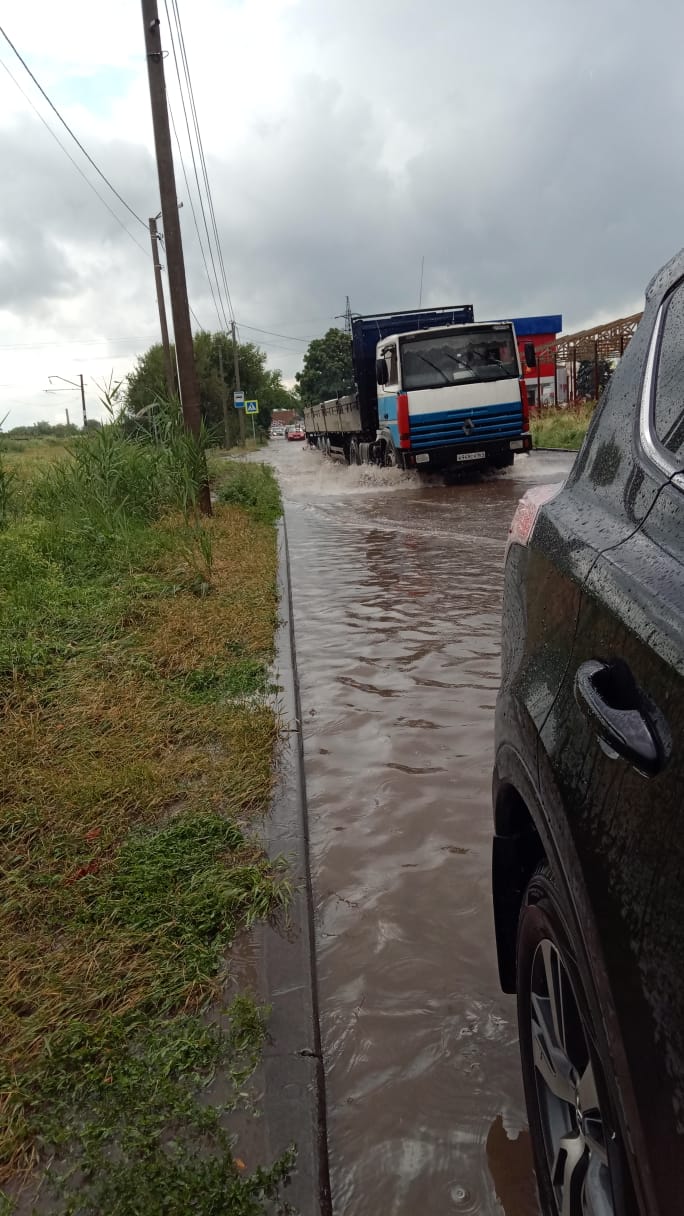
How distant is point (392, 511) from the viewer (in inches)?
602

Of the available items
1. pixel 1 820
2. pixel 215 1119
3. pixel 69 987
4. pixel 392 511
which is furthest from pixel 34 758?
pixel 392 511

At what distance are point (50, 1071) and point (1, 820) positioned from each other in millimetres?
1505

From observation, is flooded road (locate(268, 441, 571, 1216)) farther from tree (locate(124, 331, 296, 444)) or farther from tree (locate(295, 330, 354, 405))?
tree (locate(295, 330, 354, 405))

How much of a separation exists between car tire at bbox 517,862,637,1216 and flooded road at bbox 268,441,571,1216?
1.45 ft

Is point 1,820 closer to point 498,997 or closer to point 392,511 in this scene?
point 498,997

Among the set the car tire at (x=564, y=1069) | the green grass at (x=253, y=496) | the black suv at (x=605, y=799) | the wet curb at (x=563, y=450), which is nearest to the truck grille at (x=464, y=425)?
the green grass at (x=253, y=496)

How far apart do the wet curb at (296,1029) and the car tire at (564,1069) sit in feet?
1.83

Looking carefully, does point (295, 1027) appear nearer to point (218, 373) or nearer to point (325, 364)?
point (218, 373)

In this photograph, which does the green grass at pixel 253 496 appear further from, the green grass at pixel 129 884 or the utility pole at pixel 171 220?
the green grass at pixel 129 884

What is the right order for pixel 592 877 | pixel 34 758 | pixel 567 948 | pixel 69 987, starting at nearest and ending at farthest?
pixel 592 877 → pixel 567 948 → pixel 69 987 → pixel 34 758

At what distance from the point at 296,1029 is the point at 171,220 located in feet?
39.1

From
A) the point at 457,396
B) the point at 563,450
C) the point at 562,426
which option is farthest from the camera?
the point at 562,426

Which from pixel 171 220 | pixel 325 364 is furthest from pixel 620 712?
pixel 325 364

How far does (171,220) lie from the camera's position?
12477 millimetres
